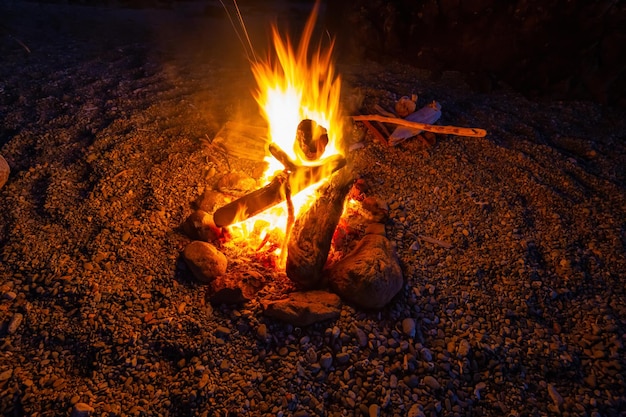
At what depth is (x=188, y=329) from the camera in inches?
104

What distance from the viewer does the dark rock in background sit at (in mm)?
5578

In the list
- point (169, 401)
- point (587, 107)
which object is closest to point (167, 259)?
point (169, 401)

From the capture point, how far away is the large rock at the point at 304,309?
2617mm

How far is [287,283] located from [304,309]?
0.41m

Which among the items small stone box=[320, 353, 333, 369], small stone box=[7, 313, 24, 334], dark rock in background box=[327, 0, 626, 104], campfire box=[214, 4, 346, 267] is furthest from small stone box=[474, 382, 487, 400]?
dark rock in background box=[327, 0, 626, 104]

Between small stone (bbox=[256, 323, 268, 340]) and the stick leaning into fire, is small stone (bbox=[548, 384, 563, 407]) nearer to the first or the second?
small stone (bbox=[256, 323, 268, 340])

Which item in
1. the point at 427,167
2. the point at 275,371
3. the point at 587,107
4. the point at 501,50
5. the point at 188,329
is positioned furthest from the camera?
the point at 501,50

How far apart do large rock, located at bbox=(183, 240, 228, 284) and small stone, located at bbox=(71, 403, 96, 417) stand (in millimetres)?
1098

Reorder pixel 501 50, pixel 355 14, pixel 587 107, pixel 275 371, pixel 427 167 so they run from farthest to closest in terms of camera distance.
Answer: pixel 355 14 < pixel 501 50 < pixel 587 107 < pixel 427 167 < pixel 275 371

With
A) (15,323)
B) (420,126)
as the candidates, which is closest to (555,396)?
(420,126)

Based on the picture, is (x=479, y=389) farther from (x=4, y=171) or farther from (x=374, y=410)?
(x=4, y=171)

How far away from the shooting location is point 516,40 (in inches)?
235

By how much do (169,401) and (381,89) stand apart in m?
5.19

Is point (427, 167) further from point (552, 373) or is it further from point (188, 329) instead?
point (188, 329)
